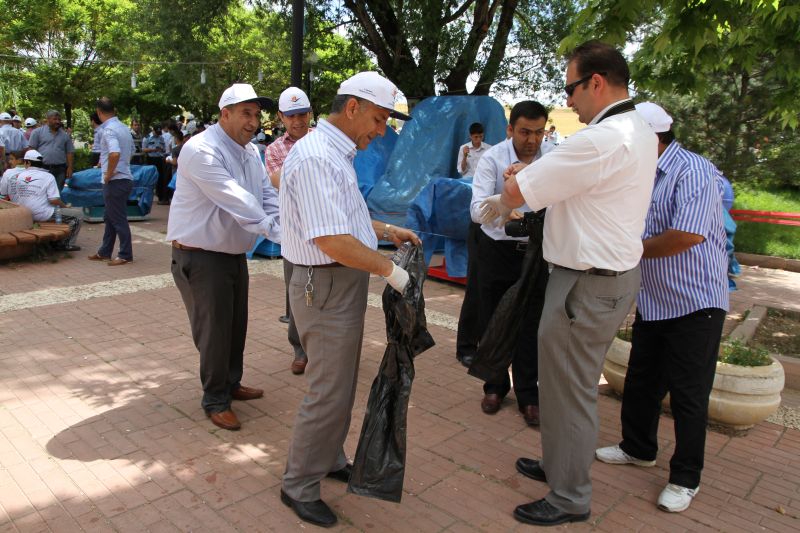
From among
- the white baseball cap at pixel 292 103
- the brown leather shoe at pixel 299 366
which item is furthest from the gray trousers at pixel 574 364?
the white baseball cap at pixel 292 103

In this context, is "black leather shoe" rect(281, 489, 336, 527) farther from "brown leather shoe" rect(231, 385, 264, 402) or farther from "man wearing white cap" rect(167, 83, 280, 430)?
"brown leather shoe" rect(231, 385, 264, 402)

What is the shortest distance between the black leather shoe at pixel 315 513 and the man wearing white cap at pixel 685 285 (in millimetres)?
1573

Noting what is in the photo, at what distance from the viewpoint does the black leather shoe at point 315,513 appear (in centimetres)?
274

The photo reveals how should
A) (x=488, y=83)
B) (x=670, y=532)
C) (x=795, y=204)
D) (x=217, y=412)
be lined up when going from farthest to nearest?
(x=795, y=204), (x=488, y=83), (x=217, y=412), (x=670, y=532)

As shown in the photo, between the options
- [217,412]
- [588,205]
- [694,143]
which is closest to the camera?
[588,205]

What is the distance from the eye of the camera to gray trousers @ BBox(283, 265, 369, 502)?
8.55 feet

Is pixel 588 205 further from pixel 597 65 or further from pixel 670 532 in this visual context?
pixel 670 532

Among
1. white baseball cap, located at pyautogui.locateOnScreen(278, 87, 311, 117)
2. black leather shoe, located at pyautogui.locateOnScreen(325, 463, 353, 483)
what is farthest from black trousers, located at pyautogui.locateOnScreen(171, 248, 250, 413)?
white baseball cap, located at pyautogui.locateOnScreen(278, 87, 311, 117)

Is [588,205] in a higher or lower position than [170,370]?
higher

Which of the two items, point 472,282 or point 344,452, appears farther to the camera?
point 472,282

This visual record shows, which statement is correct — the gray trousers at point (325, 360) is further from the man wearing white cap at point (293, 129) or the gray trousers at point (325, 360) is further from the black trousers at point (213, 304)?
the man wearing white cap at point (293, 129)

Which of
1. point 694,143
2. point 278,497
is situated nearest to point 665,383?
point 278,497

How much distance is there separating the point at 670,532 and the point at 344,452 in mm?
1599

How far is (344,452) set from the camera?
10.8 feet
